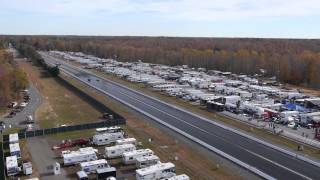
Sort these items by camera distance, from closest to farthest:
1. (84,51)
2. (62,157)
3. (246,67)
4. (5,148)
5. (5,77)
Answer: (62,157)
(5,148)
(5,77)
(246,67)
(84,51)

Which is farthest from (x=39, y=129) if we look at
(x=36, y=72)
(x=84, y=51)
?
(x=84, y=51)

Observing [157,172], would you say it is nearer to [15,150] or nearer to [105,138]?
[105,138]

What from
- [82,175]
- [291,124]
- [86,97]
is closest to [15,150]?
[82,175]

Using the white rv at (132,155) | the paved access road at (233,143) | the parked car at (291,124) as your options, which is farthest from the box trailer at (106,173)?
the parked car at (291,124)

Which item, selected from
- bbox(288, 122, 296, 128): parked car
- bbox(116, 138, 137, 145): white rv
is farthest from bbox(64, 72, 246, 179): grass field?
bbox(288, 122, 296, 128): parked car

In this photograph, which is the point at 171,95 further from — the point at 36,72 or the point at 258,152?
the point at 36,72

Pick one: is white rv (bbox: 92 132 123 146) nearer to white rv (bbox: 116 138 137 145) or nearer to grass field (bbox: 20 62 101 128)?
white rv (bbox: 116 138 137 145)
